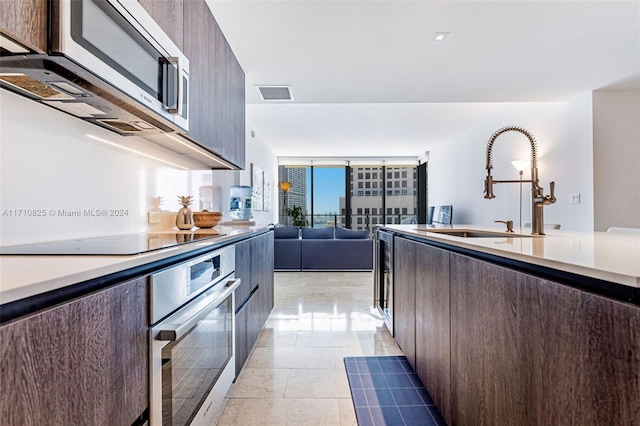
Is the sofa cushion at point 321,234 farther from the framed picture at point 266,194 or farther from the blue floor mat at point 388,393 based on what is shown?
the blue floor mat at point 388,393

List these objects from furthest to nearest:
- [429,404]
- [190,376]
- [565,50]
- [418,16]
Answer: [565,50] → [418,16] → [429,404] → [190,376]

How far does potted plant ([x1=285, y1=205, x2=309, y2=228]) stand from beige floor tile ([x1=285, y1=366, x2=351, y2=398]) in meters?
7.16

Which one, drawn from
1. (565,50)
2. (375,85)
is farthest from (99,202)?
(565,50)

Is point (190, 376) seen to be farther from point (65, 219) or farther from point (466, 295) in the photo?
point (466, 295)

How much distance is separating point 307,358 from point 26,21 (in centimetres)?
231

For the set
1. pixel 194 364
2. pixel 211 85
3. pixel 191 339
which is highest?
pixel 211 85

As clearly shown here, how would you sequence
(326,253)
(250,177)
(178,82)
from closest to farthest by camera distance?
(178,82) < (250,177) < (326,253)

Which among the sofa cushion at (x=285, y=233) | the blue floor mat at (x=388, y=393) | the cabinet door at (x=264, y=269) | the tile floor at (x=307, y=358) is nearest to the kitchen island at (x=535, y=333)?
the blue floor mat at (x=388, y=393)

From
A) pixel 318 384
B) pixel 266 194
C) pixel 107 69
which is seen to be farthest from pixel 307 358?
pixel 266 194

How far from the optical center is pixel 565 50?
109 inches

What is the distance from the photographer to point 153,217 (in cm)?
213

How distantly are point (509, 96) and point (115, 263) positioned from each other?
4298mm

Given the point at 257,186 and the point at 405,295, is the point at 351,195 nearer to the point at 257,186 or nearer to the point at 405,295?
the point at 257,186

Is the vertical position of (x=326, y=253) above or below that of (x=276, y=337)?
above
